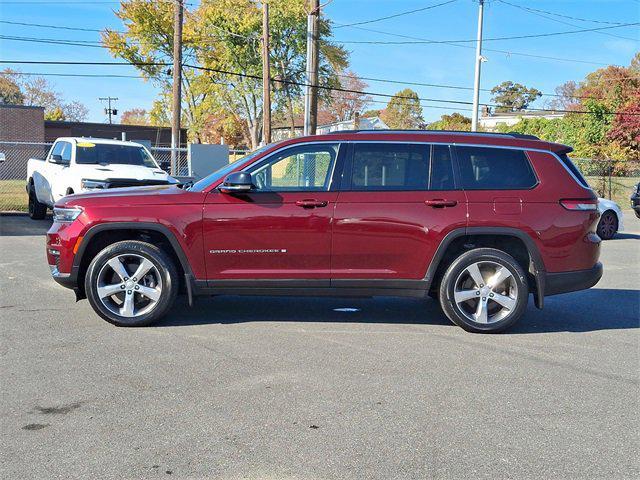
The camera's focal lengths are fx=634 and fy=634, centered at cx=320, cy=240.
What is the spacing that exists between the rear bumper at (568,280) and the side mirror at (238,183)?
3006 millimetres

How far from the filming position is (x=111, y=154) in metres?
13.5

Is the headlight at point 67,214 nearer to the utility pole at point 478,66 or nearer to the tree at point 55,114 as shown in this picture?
the utility pole at point 478,66

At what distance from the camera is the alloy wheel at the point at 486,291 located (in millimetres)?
6129

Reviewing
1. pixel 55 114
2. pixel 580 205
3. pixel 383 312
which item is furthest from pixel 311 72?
pixel 55 114

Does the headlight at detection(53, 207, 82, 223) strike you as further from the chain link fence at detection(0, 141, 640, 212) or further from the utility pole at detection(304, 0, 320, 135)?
the utility pole at detection(304, 0, 320, 135)

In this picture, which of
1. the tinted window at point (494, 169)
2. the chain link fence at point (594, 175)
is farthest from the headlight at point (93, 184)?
the tinted window at point (494, 169)

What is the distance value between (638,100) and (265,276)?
38.5 metres

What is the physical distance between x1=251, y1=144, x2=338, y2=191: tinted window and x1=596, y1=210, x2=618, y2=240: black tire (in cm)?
1059

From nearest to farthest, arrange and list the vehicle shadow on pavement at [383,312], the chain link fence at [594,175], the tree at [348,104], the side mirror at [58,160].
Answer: the vehicle shadow on pavement at [383,312] < the side mirror at [58,160] < the chain link fence at [594,175] < the tree at [348,104]

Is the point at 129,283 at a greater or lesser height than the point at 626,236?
greater

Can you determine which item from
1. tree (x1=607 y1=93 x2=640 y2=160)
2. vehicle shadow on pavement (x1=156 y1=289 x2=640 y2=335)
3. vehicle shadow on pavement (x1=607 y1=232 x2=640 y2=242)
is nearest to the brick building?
tree (x1=607 y1=93 x2=640 y2=160)

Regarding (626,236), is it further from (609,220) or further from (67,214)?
(67,214)

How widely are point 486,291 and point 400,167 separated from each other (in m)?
1.46

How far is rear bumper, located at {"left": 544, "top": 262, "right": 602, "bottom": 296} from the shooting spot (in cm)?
617
